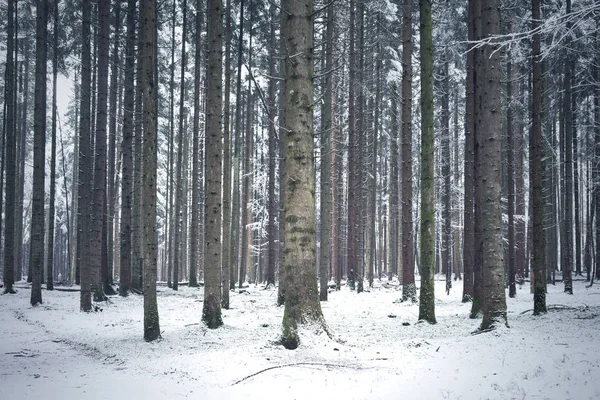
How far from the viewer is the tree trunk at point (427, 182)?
10242mm

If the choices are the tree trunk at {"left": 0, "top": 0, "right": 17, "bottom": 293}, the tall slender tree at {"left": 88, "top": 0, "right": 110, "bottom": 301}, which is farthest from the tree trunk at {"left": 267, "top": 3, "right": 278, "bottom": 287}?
the tree trunk at {"left": 0, "top": 0, "right": 17, "bottom": 293}

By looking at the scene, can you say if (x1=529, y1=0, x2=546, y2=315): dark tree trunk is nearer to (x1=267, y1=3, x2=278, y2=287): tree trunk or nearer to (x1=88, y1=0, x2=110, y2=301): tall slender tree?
(x1=267, y1=3, x2=278, y2=287): tree trunk

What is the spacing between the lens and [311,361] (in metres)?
5.77

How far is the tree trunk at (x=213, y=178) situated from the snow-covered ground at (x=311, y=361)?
0.73 m

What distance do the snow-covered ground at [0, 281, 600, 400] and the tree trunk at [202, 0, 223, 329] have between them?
2.41 ft

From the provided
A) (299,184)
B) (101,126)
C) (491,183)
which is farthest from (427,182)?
(101,126)

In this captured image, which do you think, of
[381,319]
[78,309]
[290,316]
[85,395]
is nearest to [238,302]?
[78,309]

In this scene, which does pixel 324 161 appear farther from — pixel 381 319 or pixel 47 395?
pixel 47 395

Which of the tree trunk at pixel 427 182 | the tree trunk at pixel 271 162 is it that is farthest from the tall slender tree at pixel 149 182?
the tree trunk at pixel 271 162

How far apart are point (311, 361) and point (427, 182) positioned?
20.5 ft

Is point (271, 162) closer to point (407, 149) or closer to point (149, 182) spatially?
point (407, 149)

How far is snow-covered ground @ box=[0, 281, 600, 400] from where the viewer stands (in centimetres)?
485

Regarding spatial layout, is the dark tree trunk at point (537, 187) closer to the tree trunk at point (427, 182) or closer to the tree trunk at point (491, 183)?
the tree trunk at point (427, 182)

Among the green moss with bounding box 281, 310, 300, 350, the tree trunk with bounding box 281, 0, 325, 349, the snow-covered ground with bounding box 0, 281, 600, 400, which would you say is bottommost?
the snow-covered ground with bounding box 0, 281, 600, 400
